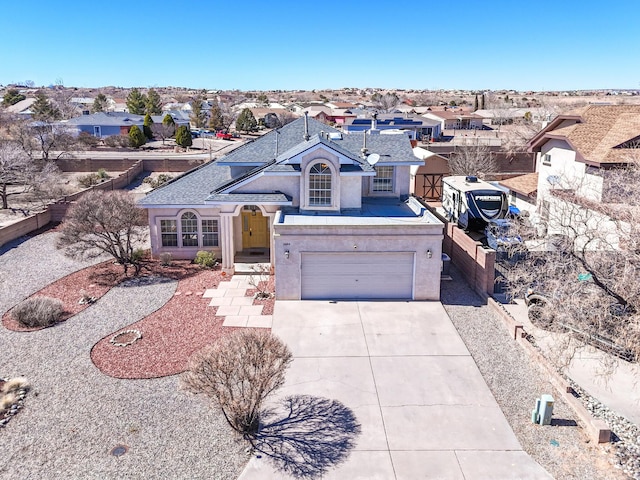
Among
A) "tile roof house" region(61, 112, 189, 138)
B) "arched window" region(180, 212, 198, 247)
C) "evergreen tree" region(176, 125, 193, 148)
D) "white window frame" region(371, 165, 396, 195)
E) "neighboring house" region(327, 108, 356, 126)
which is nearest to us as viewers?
"arched window" region(180, 212, 198, 247)

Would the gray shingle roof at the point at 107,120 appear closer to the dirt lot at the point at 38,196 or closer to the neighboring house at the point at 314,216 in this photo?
the dirt lot at the point at 38,196

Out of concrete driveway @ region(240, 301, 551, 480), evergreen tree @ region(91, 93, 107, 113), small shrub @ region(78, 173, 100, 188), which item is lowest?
concrete driveway @ region(240, 301, 551, 480)

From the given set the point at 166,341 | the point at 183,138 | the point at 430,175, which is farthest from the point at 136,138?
the point at 166,341

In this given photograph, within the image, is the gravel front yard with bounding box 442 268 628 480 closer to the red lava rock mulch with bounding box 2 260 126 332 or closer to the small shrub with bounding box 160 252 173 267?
the small shrub with bounding box 160 252 173 267

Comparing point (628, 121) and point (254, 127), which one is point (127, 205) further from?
point (254, 127)

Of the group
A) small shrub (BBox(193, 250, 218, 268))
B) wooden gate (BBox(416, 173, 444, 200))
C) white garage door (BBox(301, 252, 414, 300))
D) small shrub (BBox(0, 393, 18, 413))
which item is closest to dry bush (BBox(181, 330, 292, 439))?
small shrub (BBox(0, 393, 18, 413))

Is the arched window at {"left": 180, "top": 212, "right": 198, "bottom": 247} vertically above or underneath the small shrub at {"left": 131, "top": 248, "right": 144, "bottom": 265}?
above

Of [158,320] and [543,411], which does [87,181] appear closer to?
[158,320]

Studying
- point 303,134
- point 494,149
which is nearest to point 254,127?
point 494,149
